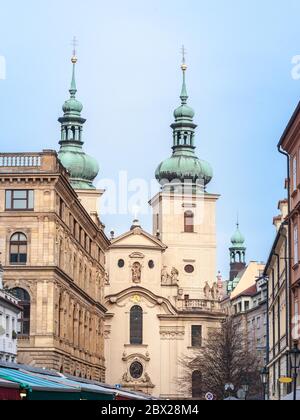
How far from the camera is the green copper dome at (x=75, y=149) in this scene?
12025 cm

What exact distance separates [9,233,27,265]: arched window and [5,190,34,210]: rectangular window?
180 centimetres

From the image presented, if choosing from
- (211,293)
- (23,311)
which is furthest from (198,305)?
(23,311)

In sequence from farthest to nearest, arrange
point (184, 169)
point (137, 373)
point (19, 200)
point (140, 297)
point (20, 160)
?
point (184, 169)
point (140, 297)
point (137, 373)
point (20, 160)
point (19, 200)

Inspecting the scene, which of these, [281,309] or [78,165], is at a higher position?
[78,165]

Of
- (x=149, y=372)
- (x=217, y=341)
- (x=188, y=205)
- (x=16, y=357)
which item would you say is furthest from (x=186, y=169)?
(x=16, y=357)

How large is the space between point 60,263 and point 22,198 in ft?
16.6

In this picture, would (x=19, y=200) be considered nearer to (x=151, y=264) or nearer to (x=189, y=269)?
(x=151, y=264)

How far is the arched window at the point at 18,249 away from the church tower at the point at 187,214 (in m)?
60.5

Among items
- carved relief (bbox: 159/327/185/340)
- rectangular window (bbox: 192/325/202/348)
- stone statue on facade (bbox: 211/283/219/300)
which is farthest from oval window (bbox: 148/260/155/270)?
rectangular window (bbox: 192/325/202/348)

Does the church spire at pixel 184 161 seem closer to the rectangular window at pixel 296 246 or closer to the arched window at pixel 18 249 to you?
the arched window at pixel 18 249

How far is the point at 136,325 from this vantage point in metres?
118

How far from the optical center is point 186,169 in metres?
127

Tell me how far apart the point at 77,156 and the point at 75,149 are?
104 centimetres

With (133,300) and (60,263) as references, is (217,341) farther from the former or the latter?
(133,300)
